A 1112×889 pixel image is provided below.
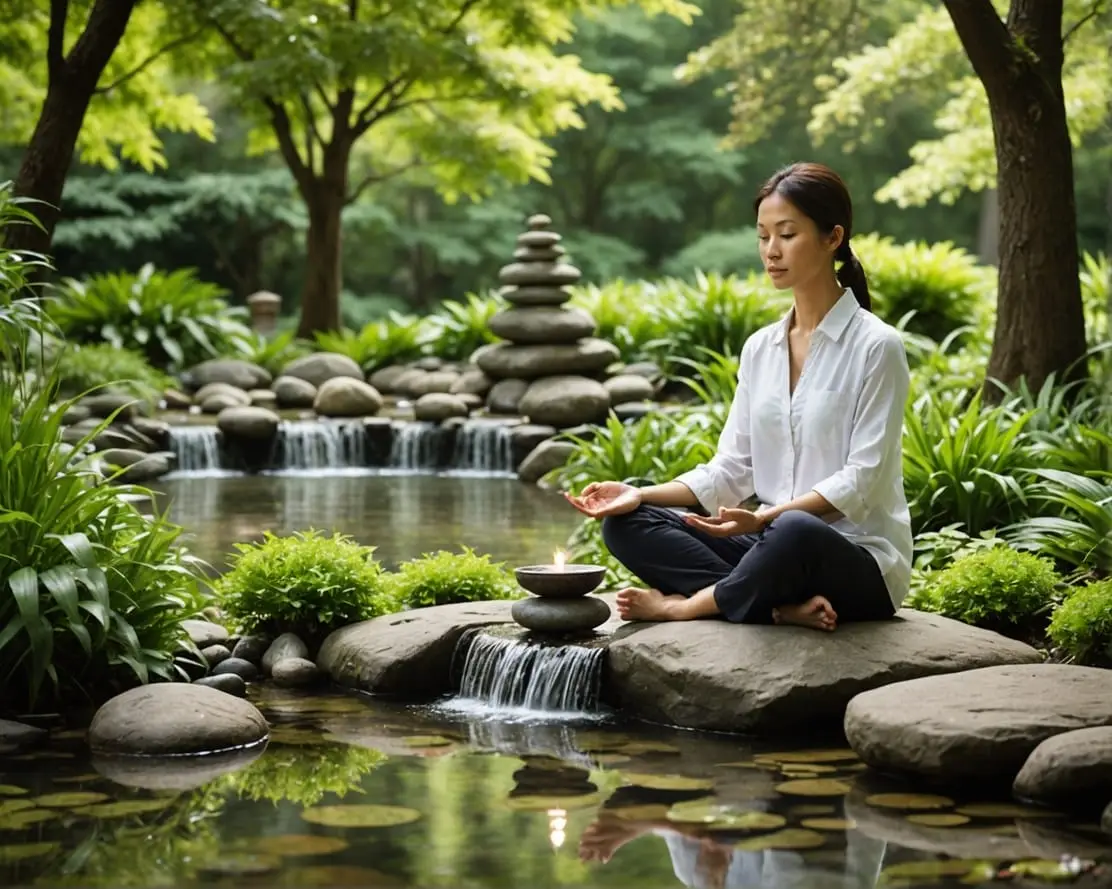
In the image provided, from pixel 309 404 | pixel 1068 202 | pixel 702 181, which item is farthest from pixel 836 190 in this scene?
pixel 702 181

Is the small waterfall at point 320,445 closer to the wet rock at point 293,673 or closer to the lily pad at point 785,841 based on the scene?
the wet rock at point 293,673

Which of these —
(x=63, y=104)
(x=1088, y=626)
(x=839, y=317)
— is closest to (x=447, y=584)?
(x=839, y=317)

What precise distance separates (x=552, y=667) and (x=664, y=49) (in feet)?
65.0

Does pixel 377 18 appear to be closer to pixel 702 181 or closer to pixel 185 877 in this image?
pixel 702 181

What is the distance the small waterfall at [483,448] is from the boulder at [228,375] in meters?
2.62

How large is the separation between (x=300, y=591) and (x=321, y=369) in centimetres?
892

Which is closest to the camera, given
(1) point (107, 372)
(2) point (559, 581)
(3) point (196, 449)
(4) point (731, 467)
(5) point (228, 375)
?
(4) point (731, 467)

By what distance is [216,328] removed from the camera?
15.4m

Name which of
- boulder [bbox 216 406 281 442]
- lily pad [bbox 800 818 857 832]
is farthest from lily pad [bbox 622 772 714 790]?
boulder [bbox 216 406 281 442]

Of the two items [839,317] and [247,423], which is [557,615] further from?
[247,423]

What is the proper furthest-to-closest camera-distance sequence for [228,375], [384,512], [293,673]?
[228,375], [384,512], [293,673]

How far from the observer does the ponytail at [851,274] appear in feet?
16.1

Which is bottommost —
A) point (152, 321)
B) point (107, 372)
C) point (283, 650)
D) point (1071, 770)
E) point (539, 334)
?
point (1071, 770)

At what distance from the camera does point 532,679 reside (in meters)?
5.12
